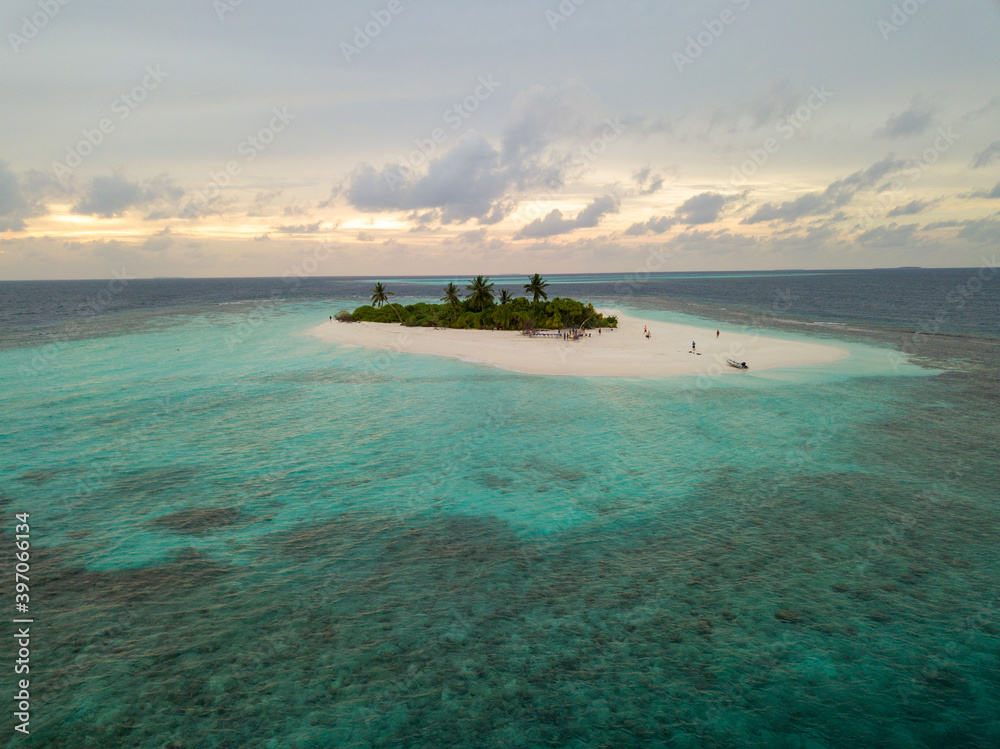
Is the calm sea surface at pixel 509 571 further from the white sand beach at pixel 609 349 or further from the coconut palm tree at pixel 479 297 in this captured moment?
the coconut palm tree at pixel 479 297

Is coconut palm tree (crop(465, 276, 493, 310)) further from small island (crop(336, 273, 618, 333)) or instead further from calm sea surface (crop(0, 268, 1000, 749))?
calm sea surface (crop(0, 268, 1000, 749))

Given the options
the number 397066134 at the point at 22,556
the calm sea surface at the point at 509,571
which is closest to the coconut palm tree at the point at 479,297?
the calm sea surface at the point at 509,571

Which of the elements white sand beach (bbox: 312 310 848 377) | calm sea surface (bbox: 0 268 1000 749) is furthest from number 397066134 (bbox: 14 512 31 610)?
white sand beach (bbox: 312 310 848 377)

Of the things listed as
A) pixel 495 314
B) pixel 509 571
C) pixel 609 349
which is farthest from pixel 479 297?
pixel 509 571

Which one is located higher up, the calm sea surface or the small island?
the small island

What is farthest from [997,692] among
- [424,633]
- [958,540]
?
[424,633]

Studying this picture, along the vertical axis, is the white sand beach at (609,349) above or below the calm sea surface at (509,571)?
above

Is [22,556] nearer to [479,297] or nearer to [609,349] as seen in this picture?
[609,349]
